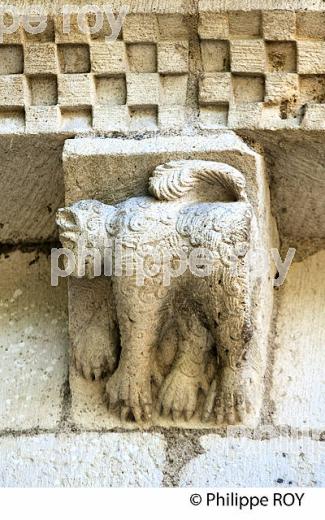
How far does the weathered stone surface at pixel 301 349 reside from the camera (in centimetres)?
225

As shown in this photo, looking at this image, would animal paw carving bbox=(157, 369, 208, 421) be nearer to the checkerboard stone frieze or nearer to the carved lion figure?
the carved lion figure

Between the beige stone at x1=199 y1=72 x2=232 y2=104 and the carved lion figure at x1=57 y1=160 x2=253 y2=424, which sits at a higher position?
the beige stone at x1=199 y1=72 x2=232 y2=104

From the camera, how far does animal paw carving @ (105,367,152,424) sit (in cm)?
218

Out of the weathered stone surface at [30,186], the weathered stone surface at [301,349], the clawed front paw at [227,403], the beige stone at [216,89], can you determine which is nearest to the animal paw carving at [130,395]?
the clawed front paw at [227,403]

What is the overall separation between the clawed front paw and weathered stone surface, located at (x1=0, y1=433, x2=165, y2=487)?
12cm

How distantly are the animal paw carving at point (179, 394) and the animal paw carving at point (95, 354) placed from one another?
0.12 metres

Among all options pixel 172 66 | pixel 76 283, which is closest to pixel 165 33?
pixel 172 66

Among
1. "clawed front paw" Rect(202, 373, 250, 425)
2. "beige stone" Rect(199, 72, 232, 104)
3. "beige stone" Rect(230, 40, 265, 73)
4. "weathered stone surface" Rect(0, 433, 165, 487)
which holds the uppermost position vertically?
"beige stone" Rect(230, 40, 265, 73)

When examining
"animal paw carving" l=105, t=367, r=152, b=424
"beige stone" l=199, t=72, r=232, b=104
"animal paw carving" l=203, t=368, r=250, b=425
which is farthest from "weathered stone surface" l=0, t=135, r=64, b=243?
"animal paw carving" l=203, t=368, r=250, b=425

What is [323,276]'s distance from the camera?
8.01 ft

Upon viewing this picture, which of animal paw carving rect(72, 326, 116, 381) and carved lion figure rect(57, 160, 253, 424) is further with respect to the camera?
animal paw carving rect(72, 326, 116, 381)

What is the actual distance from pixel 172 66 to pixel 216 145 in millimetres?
200

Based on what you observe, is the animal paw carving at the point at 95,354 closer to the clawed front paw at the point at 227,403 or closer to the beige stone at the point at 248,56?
the clawed front paw at the point at 227,403

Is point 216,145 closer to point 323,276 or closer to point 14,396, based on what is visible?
point 323,276
